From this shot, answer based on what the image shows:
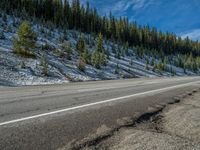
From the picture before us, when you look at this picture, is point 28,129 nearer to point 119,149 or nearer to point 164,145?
point 119,149

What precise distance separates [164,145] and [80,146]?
1.42 metres

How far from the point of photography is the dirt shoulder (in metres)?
4.12

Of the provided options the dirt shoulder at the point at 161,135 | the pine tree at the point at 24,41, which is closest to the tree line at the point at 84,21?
the pine tree at the point at 24,41

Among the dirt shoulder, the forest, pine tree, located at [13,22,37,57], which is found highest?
the forest

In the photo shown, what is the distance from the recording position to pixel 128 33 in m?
102

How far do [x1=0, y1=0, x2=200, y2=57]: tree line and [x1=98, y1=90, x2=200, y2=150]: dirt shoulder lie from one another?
211ft

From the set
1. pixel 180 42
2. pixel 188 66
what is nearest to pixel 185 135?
pixel 188 66

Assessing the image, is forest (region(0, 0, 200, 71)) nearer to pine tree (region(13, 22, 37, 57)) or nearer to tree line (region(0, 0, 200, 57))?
tree line (region(0, 0, 200, 57))

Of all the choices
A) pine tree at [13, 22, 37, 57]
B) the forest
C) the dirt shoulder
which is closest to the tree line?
the forest

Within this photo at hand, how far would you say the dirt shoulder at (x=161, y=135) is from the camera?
4.12m

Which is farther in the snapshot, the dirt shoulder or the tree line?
the tree line

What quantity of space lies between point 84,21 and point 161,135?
275ft

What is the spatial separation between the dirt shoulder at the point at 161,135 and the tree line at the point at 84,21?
64.2m

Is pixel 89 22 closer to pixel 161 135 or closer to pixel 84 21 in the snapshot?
pixel 84 21
